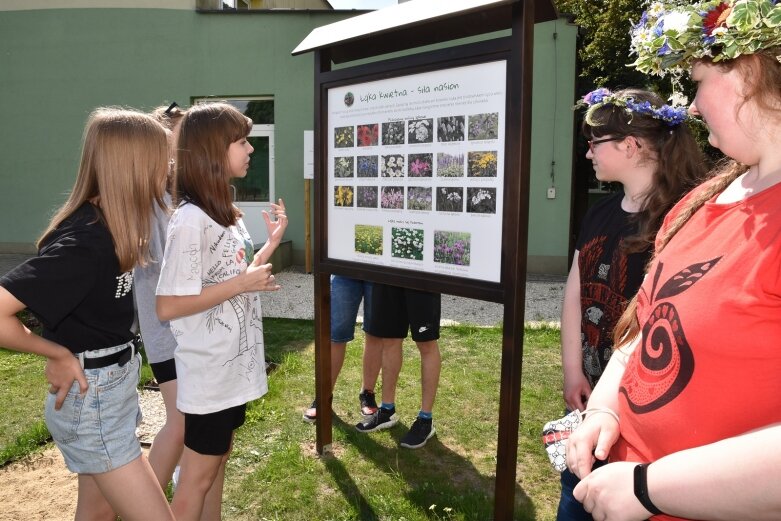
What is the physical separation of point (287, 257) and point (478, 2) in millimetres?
8301

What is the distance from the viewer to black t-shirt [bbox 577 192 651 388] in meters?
2.09

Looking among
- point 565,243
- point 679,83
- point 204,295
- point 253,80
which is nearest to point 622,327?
point 204,295

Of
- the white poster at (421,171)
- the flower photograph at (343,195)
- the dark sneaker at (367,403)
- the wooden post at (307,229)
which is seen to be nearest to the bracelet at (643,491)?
the white poster at (421,171)

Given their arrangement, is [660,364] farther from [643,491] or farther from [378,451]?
[378,451]

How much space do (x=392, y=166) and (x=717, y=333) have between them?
196 centimetres

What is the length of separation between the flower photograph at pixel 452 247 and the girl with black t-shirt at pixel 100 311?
47.3 inches

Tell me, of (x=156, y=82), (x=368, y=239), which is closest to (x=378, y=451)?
(x=368, y=239)

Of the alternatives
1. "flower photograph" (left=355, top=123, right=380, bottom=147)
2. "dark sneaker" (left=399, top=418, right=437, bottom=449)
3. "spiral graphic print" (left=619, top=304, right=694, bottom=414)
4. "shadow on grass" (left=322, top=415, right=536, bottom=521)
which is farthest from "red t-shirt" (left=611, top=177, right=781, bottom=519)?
"dark sneaker" (left=399, top=418, right=437, bottom=449)

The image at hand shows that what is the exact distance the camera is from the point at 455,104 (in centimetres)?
251

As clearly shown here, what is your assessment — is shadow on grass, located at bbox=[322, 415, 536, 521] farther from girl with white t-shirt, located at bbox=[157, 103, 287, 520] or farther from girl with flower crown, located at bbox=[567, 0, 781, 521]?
girl with flower crown, located at bbox=[567, 0, 781, 521]

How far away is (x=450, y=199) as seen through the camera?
2.60 m

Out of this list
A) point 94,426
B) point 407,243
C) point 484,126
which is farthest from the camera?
point 407,243

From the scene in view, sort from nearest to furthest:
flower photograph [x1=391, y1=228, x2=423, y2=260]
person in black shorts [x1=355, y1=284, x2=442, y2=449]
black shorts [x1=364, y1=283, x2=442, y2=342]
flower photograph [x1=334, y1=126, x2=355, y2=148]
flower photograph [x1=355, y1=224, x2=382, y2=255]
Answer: flower photograph [x1=391, y1=228, x2=423, y2=260] → flower photograph [x1=355, y1=224, x2=382, y2=255] → flower photograph [x1=334, y1=126, x2=355, y2=148] → person in black shorts [x1=355, y1=284, x2=442, y2=449] → black shorts [x1=364, y1=283, x2=442, y2=342]

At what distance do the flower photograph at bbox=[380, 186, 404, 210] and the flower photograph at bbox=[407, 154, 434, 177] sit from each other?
0.36 feet
